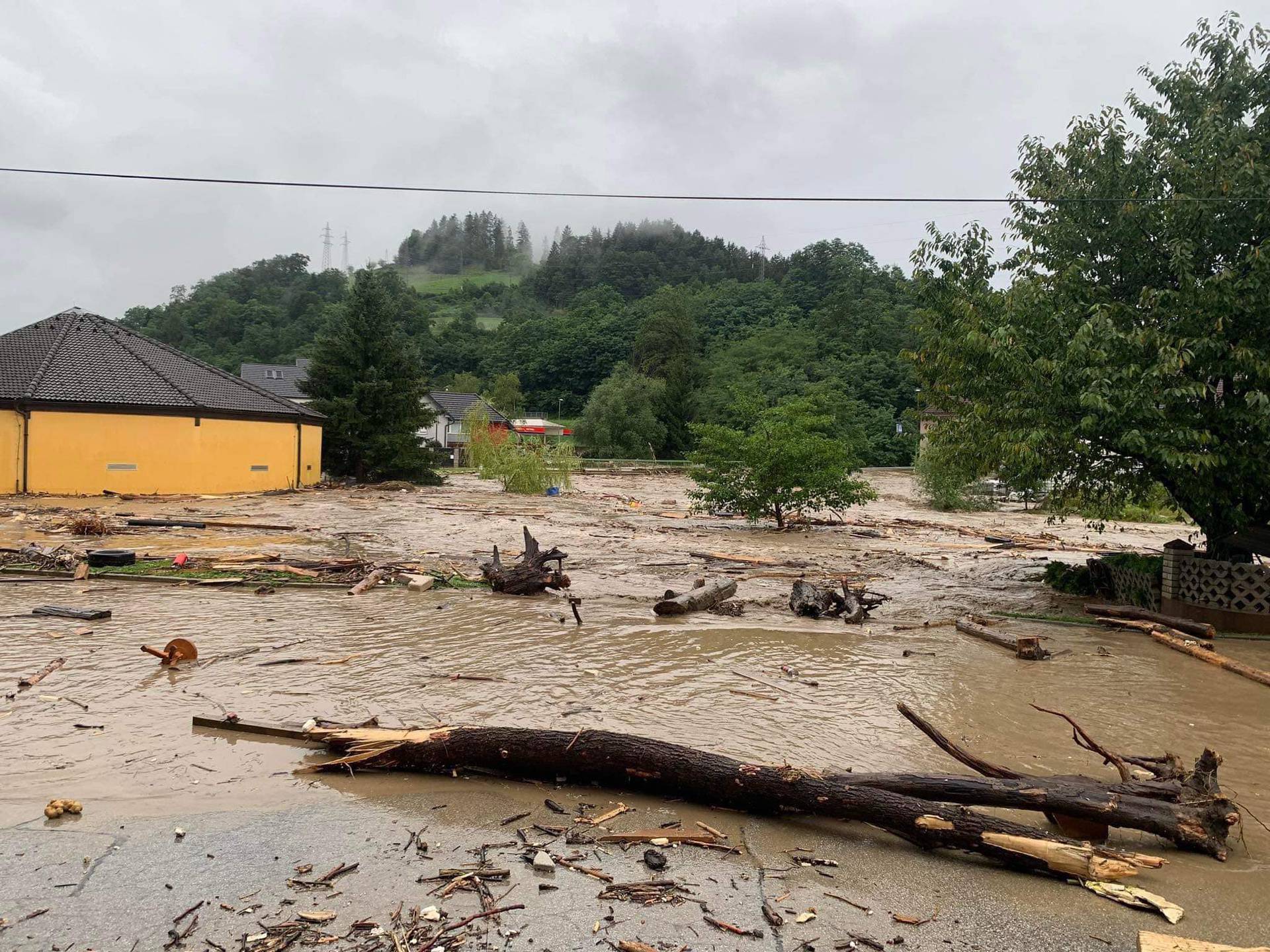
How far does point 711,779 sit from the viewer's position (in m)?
5.17

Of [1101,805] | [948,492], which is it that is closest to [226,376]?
[948,492]

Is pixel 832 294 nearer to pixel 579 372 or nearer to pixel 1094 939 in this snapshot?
pixel 579 372

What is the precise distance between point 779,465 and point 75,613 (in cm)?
1788

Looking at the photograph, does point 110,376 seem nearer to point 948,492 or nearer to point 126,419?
point 126,419

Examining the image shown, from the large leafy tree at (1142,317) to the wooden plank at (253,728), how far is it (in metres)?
9.73

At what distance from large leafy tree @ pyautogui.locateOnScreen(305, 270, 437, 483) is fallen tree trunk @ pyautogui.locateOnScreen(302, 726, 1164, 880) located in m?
33.2

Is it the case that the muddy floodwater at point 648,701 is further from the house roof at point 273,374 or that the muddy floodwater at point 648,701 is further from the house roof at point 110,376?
the house roof at point 273,374

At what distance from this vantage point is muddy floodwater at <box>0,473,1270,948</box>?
14.6 feet

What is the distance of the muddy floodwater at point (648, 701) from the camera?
175 inches

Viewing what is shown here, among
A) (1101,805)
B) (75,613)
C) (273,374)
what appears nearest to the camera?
(1101,805)

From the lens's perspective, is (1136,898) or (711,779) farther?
(711,779)

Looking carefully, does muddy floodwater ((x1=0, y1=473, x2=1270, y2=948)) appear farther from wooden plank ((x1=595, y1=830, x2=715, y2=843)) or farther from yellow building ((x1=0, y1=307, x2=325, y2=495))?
yellow building ((x1=0, y1=307, x2=325, y2=495))

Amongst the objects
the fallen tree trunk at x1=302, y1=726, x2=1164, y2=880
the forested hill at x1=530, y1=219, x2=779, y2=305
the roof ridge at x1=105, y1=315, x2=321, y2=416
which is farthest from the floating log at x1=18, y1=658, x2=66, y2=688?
the forested hill at x1=530, y1=219, x2=779, y2=305

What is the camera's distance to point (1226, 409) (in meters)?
10.9
